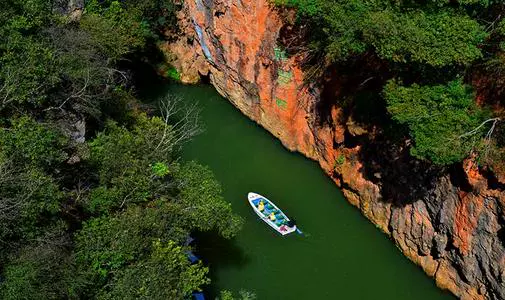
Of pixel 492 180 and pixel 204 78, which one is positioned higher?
pixel 492 180

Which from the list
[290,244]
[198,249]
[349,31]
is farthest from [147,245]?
[349,31]

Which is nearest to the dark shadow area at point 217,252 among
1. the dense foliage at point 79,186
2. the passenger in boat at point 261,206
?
the passenger in boat at point 261,206

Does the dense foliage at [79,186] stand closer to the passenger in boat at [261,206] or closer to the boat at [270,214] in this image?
the boat at [270,214]

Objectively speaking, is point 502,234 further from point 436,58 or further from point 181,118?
point 181,118

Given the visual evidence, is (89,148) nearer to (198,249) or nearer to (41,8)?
(41,8)

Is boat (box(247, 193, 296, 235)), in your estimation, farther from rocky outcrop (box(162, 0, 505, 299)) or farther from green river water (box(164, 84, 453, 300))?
rocky outcrop (box(162, 0, 505, 299))

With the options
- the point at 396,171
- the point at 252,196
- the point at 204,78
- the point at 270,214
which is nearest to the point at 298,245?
the point at 270,214
